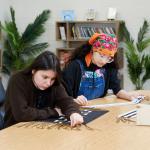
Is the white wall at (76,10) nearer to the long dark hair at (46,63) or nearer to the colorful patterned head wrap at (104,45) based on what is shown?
the colorful patterned head wrap at (104,45)

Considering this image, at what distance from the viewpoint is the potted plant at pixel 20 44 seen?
16.9 ft

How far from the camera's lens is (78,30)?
522 cm

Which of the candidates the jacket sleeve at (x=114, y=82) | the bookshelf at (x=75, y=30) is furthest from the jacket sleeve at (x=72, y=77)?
the bookshelf at (x=75, y=30)

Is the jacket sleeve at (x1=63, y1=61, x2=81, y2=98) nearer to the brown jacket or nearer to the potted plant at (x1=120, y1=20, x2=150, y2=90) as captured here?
the brown jacket

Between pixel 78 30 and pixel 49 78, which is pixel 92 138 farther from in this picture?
pixel 78 30

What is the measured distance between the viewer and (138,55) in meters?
4.85

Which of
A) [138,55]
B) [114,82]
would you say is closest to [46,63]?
[114,82]

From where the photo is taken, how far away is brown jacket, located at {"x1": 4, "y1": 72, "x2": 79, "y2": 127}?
189 centimetres

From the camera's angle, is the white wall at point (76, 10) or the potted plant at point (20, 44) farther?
the potted plant at point (20, 44)

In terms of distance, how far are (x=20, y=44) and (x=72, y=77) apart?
280cm

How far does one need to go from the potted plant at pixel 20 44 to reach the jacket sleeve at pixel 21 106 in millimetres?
3225

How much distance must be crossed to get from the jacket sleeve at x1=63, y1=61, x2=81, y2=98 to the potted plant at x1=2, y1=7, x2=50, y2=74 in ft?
8.63

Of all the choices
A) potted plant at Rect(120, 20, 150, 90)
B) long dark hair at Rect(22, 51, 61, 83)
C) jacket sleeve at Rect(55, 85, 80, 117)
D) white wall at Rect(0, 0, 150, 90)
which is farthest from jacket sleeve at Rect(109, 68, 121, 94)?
white wall at Rect(0, 0, 150, 90)

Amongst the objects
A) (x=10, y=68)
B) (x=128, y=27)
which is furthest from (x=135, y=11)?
(x=10, y=68)
